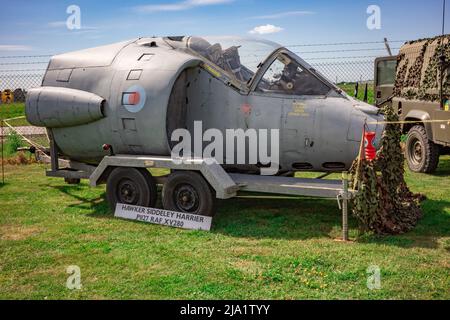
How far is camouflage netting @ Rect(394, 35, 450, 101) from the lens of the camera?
417 inches

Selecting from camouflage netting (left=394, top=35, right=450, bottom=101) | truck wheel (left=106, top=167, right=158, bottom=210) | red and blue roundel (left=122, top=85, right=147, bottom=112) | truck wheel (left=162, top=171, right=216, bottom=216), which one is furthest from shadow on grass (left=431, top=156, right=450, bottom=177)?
red and blue roundel (left=122, top=85, right=147, bottom=112)

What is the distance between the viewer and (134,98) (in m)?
7.37

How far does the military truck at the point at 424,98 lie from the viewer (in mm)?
10273

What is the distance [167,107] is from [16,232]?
278cm

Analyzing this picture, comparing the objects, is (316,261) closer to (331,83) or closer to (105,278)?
(105,278)

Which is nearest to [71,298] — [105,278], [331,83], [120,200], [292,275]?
[105,278]

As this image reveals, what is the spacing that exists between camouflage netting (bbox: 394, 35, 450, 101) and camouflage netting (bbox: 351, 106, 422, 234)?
415 centimetres

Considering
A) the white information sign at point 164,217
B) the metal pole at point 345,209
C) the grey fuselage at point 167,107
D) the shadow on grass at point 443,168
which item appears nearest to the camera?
the metal pole at point 345,209

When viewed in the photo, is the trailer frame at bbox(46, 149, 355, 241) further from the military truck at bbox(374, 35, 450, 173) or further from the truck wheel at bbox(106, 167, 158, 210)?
the military truck at bbox(374, 35, 450, 173)

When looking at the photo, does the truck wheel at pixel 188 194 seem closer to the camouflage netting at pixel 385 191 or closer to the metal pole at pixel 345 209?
the metal pole at pixel 345 209

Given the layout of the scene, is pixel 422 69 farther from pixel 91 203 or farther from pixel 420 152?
pixel 91 203

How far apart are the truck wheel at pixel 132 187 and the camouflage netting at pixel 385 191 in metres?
3.08

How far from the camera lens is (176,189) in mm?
7328

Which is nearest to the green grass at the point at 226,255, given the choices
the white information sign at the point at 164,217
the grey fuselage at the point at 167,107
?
the white information sign at the point at 164,217
